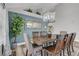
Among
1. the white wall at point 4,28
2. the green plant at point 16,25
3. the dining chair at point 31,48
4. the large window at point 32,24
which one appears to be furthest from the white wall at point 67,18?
the white wall at point 4,28

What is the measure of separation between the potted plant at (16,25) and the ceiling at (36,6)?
0.46 feet

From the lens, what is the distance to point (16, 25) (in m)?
1.57

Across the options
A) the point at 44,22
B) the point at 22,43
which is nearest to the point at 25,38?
the point at 22,43

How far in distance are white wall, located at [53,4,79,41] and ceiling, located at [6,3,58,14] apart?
9 cm

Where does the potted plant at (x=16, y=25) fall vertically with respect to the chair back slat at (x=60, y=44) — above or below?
above

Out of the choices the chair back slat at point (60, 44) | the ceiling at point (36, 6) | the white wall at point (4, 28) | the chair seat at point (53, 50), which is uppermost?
the ceiling at point (36, 6)

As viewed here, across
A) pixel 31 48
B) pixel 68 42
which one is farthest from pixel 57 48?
pixel 31 48

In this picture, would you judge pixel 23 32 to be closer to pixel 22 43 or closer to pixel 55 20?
pixel 22 43

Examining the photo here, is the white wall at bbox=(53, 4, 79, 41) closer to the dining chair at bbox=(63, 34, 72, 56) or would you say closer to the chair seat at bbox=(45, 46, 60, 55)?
the dining chair at bbox=(63, 34, 72, 56)

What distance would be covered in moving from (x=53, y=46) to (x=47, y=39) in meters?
0.13

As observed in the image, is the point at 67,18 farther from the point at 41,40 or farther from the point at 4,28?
the point at 4,28

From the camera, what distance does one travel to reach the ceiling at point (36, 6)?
1.57 metres

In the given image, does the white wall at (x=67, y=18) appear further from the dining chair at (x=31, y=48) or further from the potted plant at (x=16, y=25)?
the potted plant at (x=16, y=25)

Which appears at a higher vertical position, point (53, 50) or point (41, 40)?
point (41, 40)
